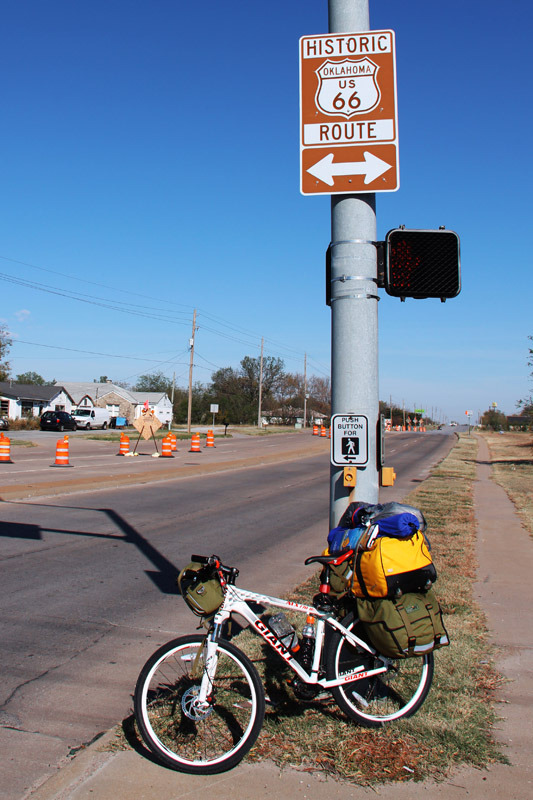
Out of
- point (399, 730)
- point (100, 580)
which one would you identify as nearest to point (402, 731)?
point (399, 730)

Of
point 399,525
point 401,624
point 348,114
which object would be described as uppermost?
point 348,114

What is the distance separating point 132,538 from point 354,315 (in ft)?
23.1

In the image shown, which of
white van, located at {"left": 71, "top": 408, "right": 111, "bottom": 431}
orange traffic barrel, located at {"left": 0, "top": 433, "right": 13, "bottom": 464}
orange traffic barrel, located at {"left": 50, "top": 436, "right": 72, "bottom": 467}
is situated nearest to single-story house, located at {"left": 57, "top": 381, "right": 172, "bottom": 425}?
white van, located at {"left": 71, "top": 408, "right": 111, "bottom": 431}

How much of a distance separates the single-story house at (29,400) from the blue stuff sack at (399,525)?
65855 mm

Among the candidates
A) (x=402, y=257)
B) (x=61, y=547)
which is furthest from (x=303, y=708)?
(x=61, y=547)

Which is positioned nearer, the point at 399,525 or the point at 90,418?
the point at 399,525

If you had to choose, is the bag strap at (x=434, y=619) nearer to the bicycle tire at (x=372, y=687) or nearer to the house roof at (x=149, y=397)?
the bicycle tire at (x=372, y=687)

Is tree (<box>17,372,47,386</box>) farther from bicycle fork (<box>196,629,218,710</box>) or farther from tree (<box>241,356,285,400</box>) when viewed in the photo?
bicycle fork (<box>196,629,218,710</box>)

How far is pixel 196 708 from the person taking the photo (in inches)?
133

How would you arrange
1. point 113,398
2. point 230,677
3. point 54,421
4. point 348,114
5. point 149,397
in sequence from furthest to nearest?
1. point 149,397
2. point 113,398
3. point 54,421
4. point 348,114
5. point 230,677

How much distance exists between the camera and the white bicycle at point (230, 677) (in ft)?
10.9

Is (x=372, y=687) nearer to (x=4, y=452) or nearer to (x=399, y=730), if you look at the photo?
(x=399, y=730)

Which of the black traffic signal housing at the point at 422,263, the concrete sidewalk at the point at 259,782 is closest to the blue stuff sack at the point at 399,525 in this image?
the concrete sidewalk at the point at 259,782

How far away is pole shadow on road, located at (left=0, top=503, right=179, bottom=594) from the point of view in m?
7.96
